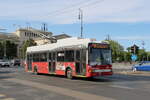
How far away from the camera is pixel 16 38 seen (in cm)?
14212

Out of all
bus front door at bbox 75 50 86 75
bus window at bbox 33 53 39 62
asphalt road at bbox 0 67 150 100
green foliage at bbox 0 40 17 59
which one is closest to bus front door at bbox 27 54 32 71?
bus window at bbox 33 53 39 62

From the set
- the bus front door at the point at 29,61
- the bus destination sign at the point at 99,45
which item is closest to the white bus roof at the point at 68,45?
the bus destination sign at the point at 99,45

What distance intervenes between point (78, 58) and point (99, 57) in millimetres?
1537

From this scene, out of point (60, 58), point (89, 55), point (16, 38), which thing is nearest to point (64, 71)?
point (60, 58)

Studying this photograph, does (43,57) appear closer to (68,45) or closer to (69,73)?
(68,45)

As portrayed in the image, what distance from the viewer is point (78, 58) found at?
19.9 m

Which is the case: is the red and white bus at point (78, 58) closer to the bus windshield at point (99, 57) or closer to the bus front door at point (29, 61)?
the bus windshield at point (99, 57)

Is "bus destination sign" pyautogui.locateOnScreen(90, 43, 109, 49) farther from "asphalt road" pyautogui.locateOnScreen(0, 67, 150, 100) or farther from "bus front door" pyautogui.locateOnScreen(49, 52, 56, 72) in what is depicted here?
"bus front door" pyautogui.locateOnScreen(49, 52, 56, 72)

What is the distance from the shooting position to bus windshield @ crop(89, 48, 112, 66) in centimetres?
1898

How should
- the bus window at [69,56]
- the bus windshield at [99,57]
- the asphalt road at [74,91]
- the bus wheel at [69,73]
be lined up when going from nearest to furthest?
the asphalt road at [74,91] < the bus windshield at [99,57] < the bus window at [69,56] < the bus wheel at [69,73]

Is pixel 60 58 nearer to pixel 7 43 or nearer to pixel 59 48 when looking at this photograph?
Answer: pixel 59 48

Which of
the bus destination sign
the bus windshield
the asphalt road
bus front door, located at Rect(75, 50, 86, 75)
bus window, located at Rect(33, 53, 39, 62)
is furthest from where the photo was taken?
bus window, located at Rect(33, 53, 39, 62)

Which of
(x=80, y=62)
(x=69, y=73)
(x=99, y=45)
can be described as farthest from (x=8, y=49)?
(x=99, y=45)

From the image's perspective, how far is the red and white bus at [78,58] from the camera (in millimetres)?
19000
